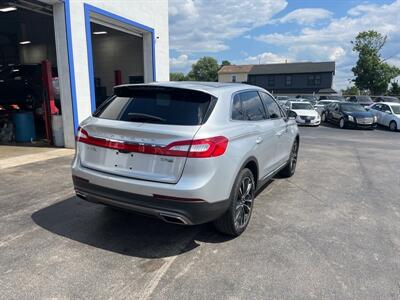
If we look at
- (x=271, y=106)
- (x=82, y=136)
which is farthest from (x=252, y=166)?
(x=82, y=136)

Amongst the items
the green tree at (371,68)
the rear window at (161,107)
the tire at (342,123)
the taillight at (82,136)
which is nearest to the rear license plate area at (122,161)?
the rear window at (161,107)

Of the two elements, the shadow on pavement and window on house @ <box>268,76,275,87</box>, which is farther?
window on house @ <box>268,76,275,87</box>

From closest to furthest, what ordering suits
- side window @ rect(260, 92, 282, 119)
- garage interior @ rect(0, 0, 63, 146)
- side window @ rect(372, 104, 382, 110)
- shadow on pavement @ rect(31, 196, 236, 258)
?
shadow on pavement @ rect(31, 196, 236, 258)
side window @ rect(260, 92, 282, 119)
garage interior @ rect(0, 0, 63, 146)
side window @ rect(372, 104, 382, 110)

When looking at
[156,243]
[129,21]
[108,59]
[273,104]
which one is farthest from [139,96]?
[108,59]

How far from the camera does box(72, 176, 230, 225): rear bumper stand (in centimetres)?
310

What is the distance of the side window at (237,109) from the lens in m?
3.75

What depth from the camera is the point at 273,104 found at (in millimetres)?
5320

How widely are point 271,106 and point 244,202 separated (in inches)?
75.0

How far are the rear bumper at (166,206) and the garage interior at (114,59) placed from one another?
16306 millimetres

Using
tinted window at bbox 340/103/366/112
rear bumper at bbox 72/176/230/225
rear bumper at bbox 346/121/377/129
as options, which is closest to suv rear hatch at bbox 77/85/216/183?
rear bumper at bbox 72/176/230/225

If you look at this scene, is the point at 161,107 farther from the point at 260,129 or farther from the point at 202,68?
the point at 202,68

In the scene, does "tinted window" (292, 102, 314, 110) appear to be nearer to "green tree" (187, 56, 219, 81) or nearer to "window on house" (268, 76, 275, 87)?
"window on house" (268, 76, 275, 87)

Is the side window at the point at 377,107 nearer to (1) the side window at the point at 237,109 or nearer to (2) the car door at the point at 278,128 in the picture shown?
(2) the car door at the point at 278,128

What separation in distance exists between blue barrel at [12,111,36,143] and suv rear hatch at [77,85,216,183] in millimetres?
7988
